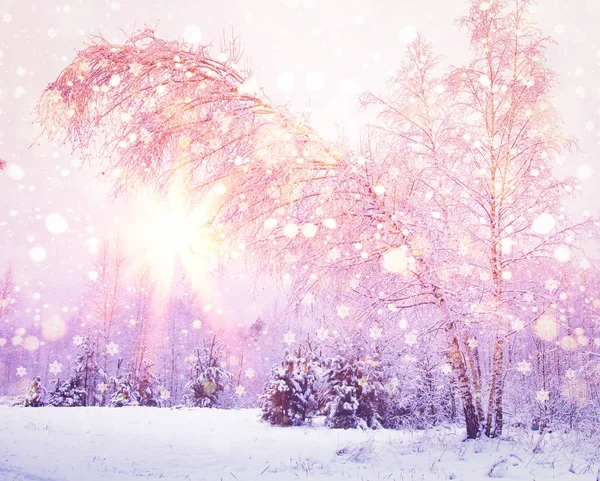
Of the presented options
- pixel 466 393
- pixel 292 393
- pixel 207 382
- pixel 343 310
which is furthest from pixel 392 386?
pixel 207 382

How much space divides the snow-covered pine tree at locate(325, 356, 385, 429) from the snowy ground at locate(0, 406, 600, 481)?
325 centimetres

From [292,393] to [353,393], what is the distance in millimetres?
1948

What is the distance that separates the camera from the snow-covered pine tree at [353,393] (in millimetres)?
12523

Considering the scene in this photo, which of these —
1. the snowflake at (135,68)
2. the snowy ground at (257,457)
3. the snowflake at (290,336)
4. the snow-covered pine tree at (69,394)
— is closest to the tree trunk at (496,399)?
the snowy ground at (257,457)

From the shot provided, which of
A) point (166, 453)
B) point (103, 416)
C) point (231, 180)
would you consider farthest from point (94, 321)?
point (231, 180)

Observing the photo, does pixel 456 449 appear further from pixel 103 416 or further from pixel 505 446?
pixel 103 416

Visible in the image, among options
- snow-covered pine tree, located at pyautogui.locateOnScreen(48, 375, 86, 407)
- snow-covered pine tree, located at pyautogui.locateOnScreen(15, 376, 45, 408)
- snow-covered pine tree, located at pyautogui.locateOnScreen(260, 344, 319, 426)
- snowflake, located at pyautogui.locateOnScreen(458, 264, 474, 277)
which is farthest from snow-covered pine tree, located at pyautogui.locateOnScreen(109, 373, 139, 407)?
snowflake, located at pyautogui.locateOnScreen(458, 264, 474, 277)

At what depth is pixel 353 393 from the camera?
42.1 ft

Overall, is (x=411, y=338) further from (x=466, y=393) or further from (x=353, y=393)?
(x=353, y=393)

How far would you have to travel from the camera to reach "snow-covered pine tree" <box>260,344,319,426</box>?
1267 cm

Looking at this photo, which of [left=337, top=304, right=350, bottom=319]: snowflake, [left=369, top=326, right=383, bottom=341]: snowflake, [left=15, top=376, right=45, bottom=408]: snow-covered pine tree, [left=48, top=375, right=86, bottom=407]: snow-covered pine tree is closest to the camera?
[left=337, top=304, right=350, bottom=319]: snowflake

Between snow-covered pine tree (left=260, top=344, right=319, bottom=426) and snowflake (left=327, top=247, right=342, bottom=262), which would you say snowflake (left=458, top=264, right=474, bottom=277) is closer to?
snowflake (left=327, top=247, right=342, bottom=262)

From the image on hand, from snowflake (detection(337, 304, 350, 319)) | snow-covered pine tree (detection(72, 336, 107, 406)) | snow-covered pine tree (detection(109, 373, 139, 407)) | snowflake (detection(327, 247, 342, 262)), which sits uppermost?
snowflake (detection(327, 247, 342, 262))

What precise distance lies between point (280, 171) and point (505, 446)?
→ 576 centimetres
